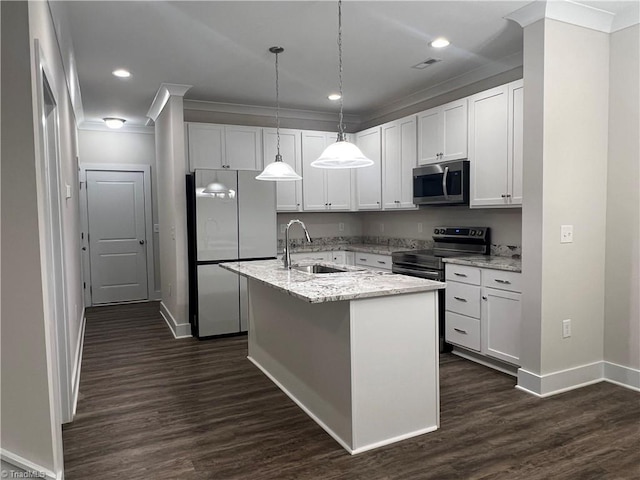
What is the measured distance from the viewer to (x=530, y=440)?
2.61m

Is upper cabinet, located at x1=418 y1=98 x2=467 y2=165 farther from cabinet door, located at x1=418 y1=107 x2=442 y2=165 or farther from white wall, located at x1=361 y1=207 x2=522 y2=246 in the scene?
white wall, located at x1=361 y1=207 x2=522 y2=246

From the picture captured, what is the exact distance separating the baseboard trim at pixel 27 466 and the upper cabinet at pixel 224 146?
354 centimetres

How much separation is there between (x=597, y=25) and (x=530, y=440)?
2842 millimetres

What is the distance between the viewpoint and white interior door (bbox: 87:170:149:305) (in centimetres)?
677

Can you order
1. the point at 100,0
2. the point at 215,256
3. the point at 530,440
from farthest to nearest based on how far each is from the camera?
the point at 215,256 → the point at 100,0 → the point at 530,440

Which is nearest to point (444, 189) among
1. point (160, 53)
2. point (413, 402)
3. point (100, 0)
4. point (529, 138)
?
point (529, 138)

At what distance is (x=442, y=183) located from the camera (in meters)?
4.46

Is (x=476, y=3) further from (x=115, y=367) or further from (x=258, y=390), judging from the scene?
(x=115, y=367)

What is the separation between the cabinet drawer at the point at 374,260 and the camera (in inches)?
201

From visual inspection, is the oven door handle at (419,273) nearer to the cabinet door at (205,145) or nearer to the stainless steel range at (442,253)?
the stainless steel range at (442,253)

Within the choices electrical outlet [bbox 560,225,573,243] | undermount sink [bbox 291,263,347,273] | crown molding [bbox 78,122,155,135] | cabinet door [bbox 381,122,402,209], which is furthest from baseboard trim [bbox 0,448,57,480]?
crown molding [bbox 78,122,155,135]

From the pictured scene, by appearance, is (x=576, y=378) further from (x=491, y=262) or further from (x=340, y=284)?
(x=340, y=284)

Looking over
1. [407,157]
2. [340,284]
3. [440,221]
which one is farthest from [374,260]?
[340,284]

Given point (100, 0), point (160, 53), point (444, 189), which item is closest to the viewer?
point (100, 0)
